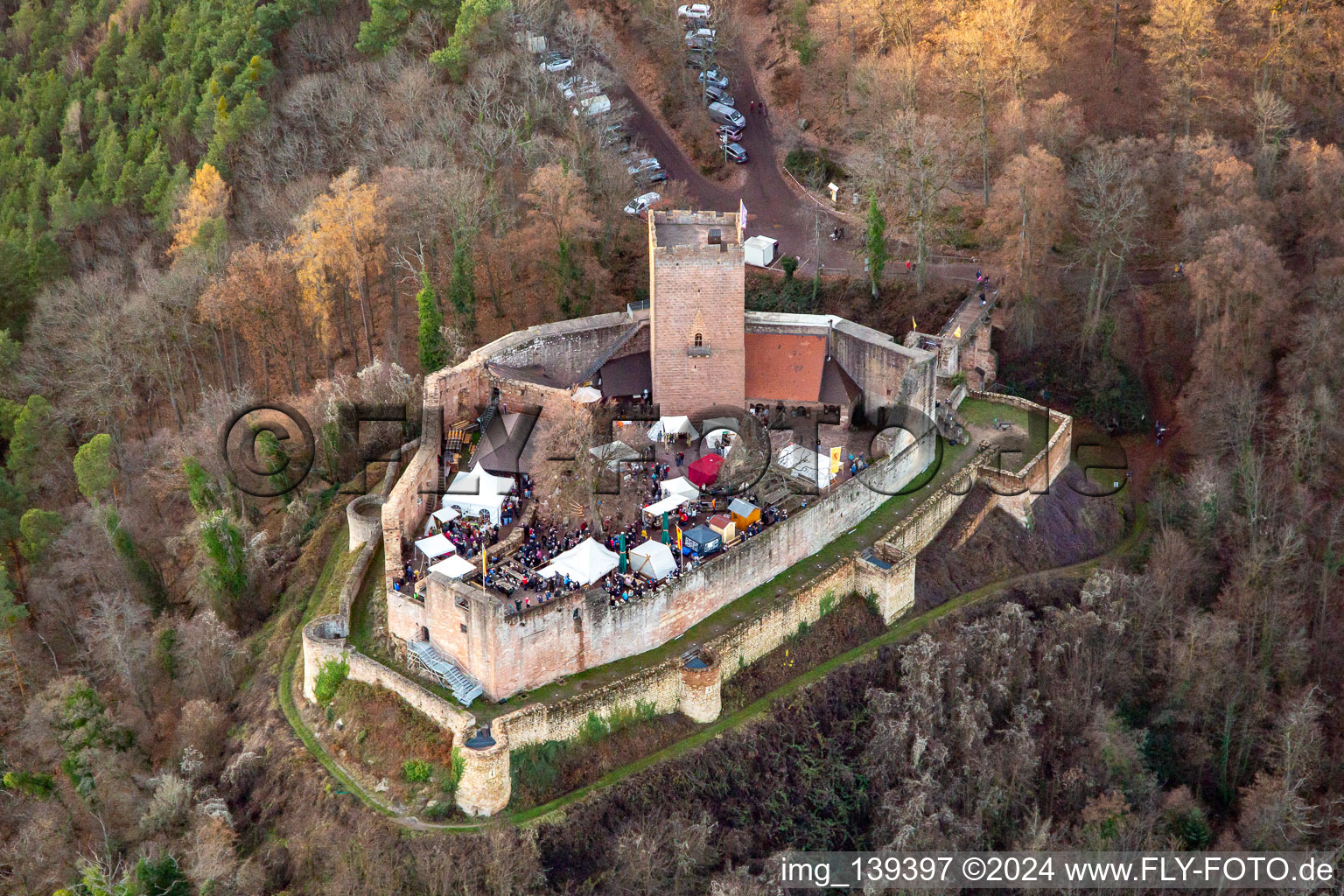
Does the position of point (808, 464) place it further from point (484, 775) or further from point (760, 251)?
point (760, 251)

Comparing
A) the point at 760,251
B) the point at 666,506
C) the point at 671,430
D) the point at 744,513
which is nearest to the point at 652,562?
the point at 666,506

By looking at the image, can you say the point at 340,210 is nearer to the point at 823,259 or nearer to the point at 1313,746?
the point at 823,259

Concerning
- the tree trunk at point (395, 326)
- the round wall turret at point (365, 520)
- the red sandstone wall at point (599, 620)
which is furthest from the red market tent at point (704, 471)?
the tree trunk at point (395, 326)

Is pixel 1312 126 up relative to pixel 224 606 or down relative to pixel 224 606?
up

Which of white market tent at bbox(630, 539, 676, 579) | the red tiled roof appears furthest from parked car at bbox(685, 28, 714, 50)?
white market tent at bbox(630, 539, 676, 579)

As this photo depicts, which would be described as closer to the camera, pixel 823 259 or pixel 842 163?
pixel 823 259

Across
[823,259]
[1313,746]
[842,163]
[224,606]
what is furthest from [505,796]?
[842,163]
